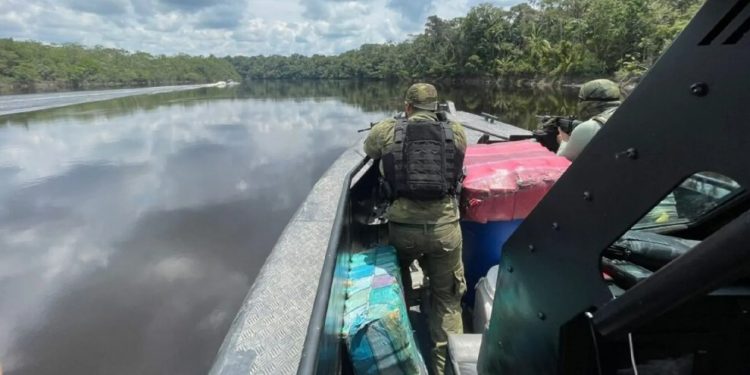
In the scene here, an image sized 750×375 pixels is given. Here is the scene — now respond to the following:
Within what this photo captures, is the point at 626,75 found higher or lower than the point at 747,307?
higher

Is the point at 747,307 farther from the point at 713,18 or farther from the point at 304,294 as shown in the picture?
the point at 304,294

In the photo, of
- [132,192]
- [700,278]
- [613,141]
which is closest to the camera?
[700,278]

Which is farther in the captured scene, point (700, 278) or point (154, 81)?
point (154, 81)

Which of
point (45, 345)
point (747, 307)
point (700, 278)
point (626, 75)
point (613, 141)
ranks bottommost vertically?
point (45, 345)

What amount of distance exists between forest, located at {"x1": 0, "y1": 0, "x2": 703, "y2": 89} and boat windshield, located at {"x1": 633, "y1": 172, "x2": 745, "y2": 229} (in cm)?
1717

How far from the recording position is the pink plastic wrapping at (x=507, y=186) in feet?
7.48

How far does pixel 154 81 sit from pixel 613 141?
323ft

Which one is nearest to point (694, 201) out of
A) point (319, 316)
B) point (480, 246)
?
point (319, 316)

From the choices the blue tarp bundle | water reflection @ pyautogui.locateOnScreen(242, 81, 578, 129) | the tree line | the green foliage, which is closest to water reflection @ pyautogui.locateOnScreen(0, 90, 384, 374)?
the blue tarp bundle

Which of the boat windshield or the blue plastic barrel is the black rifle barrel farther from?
the blue plastic barrel

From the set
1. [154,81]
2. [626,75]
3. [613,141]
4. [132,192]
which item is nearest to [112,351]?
[613,141]

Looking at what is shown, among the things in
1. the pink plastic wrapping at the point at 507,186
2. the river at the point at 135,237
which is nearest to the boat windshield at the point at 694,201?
the pink plastic wrapping at the point at 507,186

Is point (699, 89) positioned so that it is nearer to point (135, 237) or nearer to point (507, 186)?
point (507, 186)

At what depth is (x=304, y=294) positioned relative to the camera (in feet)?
5.54
